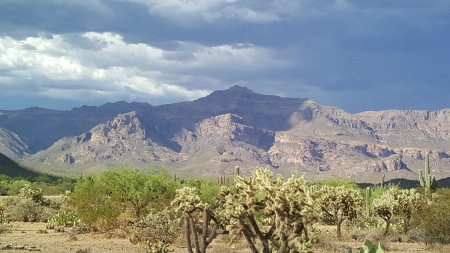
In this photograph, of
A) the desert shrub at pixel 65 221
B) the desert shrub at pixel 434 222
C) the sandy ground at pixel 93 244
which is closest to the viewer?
the sandy ground at pixel 93 244

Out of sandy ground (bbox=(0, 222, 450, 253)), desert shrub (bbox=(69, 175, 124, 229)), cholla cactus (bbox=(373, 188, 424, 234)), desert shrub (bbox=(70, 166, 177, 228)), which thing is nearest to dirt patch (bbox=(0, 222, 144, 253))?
sandy ground (bbox=(0, 222, 450, 253))

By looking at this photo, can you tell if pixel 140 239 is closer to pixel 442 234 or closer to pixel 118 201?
pixel 118 201

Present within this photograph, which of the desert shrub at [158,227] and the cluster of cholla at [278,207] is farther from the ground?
the cluster of cholla at [278,207]

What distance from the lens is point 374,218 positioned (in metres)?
39.3

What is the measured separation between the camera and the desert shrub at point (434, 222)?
26.7 meters

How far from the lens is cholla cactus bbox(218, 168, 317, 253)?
9883 millimetres

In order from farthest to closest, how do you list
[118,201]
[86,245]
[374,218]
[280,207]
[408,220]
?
[374,218], [408,220], [118,201], [86,245], [280,207]

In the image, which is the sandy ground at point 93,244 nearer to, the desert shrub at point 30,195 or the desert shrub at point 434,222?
the desert shrub at point 434,222

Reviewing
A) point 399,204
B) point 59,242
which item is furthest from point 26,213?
point 399,204

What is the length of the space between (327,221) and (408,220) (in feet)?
47.1

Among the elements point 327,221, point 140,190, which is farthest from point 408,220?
point 140,190

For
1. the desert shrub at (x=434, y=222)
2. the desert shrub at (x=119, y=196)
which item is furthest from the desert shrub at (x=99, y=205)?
the desert shrub at (x=434, y=222)

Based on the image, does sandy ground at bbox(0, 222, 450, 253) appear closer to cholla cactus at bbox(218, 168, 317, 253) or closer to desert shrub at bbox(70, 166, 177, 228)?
desert shrub at bbox(70, 166, 177, 228)

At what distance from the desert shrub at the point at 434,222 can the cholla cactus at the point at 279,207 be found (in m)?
19.3
